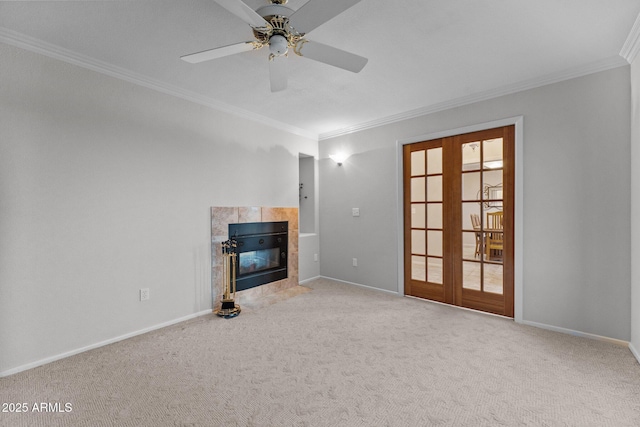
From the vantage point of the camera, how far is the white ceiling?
72.5 inches

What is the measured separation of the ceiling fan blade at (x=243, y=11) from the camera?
145 centimetres

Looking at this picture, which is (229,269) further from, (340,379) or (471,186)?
(471,186)

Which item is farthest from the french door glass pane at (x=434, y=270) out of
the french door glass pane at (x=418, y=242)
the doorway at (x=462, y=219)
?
the french door glass pane at (x=418, y=242)

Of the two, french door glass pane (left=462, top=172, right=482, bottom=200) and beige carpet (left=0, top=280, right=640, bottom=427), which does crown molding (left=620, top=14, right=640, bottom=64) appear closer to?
french door glass pane (left=462, top=172, right=482, bottom=200)

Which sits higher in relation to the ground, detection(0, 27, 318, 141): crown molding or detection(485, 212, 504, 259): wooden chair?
detection(0, 27, 318, 141): crown molding

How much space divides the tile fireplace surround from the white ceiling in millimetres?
1379

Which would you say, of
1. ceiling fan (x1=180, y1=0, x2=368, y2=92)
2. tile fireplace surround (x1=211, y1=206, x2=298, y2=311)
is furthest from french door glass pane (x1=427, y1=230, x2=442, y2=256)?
ceiling fan (x1=180, y1=0, x2=368, y2=92)

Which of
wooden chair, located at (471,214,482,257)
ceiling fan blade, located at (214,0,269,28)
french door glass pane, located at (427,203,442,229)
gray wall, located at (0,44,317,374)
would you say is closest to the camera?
ceiling fan blade, located at (214,0,269,28)

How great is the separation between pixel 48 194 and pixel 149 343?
4.88 ft

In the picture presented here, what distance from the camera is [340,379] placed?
6.61 feet

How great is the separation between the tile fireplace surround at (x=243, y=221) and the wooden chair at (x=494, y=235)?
259 cm

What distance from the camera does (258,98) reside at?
10.8 ft

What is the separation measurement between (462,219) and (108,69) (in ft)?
12.9

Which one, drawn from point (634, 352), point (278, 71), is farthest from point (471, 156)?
point (278, 71)
